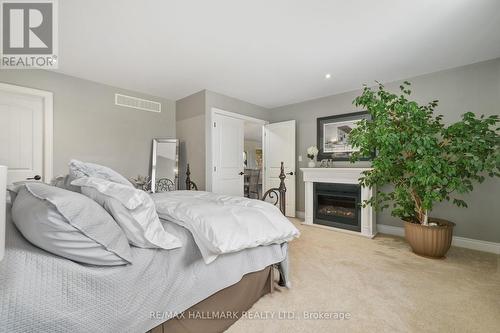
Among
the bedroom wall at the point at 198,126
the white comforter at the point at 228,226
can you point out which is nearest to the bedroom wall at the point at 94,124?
the bedroom wall at the point at 198,126

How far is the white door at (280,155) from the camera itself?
4543 mm

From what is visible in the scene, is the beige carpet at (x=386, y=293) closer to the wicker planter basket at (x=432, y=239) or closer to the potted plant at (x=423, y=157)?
the wicker planter basket at (x=432, y=239)

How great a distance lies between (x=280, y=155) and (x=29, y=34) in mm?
4036

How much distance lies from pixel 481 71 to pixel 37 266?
180 inches

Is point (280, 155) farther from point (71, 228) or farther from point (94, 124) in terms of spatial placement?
point (71, 228)

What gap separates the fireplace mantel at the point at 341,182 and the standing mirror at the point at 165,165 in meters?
2.53

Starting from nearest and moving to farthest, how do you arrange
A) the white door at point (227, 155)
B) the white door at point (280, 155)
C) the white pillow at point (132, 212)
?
the white pillow at point (132, 212) < the white door at point (227, 155) < the white door at point (280, 155)

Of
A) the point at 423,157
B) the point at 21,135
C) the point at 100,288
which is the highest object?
the point at 21,135

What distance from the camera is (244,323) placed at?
4.63 ft

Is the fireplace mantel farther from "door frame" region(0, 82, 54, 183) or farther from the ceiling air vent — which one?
"door frame" region(0, 82, 54, 183)

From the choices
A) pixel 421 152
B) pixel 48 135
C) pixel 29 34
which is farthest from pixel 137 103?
pixel 421 152

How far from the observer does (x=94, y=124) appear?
3465 mm

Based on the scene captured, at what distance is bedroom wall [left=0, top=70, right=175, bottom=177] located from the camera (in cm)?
311

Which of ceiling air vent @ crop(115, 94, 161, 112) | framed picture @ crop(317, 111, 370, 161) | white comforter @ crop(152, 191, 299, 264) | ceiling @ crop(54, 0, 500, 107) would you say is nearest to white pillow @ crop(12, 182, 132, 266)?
white comforter @ crop(152, 191, 299, 264)
